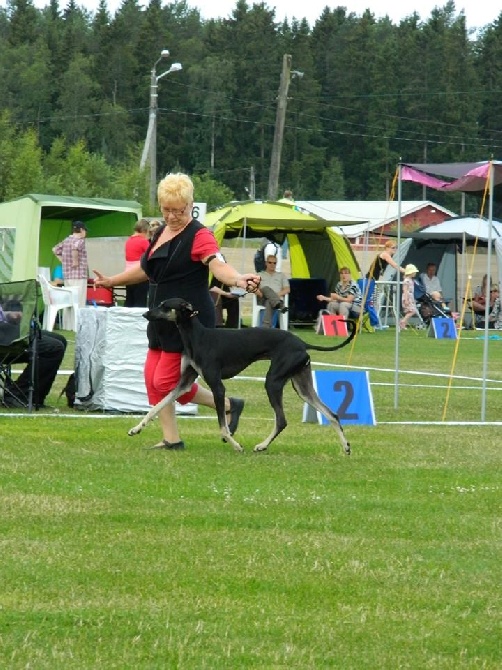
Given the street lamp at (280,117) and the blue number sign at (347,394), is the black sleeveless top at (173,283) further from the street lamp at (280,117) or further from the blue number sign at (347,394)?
the street lamp at (280,117)

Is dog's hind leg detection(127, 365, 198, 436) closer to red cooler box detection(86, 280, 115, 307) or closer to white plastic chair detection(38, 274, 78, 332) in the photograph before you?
white plastic chair detection(38, 274, 78, 332)

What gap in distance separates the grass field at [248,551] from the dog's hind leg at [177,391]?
20cm

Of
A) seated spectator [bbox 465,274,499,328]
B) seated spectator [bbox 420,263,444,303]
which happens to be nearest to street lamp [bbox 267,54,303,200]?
seated spectator [bbox 465,274,499,328]

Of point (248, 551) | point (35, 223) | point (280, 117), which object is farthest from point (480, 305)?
point (248, 551)

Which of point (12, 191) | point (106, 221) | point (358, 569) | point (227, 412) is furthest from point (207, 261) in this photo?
point (12, 191)

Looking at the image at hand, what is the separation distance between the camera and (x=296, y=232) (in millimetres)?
26672

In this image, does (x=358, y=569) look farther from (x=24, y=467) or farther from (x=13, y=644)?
(x=24, y=467)

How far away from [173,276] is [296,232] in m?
18.4

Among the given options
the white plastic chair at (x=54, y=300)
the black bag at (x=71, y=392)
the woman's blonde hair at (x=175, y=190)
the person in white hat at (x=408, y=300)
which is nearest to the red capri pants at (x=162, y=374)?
the woman's blonde hair at (x=175, y=190)

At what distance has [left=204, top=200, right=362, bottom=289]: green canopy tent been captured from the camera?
24391 millimetres

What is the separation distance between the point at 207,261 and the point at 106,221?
755 inches

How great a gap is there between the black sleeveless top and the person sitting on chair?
615 inches

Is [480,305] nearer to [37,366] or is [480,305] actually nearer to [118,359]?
[118,359]

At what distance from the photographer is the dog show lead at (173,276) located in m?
8.11
